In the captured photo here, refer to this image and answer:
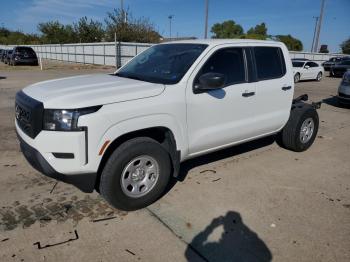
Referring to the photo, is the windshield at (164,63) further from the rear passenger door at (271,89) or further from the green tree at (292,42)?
the green tree at (292,42)

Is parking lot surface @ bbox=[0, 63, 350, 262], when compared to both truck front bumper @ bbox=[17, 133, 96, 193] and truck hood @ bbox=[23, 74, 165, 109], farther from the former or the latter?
truck hood @ bbox=[23, 74, 165, 109]

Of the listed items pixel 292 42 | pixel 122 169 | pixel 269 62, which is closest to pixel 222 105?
pixel 269 62

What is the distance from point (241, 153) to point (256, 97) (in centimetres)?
139

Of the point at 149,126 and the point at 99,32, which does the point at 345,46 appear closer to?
the point at 99,32

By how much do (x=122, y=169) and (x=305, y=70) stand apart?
65.0 feet

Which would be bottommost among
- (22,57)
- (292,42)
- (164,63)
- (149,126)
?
(22,57)

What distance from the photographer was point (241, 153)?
5.76 meters

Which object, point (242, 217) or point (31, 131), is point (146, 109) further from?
point (242, 217)


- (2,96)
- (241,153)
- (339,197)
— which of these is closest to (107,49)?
(2,96)

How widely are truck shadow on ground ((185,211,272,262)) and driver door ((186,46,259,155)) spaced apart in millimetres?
1091

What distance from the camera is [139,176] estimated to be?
12.0ft

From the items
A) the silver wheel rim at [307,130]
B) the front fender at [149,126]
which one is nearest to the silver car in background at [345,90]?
the silver wheel rim at [307,130]

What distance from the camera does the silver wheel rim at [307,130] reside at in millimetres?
5848

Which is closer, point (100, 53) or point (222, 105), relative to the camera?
point (222, 105)
